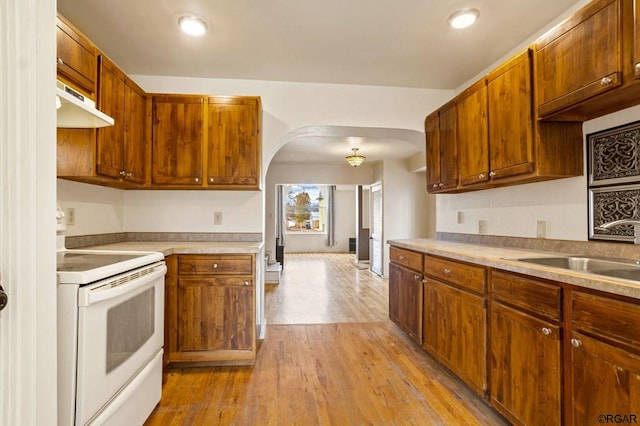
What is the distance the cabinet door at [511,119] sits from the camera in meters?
2.00

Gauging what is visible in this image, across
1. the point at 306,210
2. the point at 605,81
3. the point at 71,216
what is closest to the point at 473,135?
the point at 605,81

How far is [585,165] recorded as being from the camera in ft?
6.48

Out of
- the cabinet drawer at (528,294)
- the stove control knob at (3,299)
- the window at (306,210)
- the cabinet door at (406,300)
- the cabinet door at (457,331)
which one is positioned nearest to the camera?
the stove control knob at (3,299)

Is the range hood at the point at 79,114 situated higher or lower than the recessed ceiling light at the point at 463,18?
lower

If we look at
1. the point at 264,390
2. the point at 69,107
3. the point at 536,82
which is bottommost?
the point at 264,390

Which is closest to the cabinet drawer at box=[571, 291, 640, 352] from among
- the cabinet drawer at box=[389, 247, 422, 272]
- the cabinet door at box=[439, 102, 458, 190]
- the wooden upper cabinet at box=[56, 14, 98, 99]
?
the cabinet drawer at box=[389, 247, 422, 272]

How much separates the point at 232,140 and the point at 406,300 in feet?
6.92

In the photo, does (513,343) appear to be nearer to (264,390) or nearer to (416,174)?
(264,390)

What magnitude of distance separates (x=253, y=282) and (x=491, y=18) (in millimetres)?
2521

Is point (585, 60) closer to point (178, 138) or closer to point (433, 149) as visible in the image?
point (433, 149)

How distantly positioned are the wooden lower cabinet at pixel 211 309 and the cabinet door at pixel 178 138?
76 cm

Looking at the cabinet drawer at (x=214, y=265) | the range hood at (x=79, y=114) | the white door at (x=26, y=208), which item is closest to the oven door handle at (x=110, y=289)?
the white door at (x=26, y=208)

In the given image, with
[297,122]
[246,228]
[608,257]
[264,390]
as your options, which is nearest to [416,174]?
[297,122]

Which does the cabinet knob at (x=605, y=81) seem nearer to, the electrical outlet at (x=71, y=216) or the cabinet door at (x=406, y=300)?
the cabinet door at (x=406, y=300)
